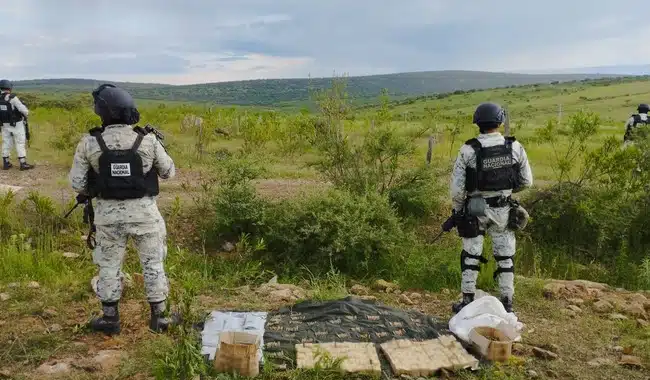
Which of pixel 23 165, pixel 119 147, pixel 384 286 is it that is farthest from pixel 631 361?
pixel 23 165

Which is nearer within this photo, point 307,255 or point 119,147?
point 119,147

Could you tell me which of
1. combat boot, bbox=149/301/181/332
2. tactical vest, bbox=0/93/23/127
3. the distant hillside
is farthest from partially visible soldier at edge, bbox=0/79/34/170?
the distant hillside

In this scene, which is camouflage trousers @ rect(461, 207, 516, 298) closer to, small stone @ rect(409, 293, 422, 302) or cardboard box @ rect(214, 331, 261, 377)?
small stone @ rect(409, 293, 422, 302)

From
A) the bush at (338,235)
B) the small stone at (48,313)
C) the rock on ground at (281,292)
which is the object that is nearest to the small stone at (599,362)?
the rock on ground at (281,292)

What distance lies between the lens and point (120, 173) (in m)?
4.02

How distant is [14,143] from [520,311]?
989 centimetres

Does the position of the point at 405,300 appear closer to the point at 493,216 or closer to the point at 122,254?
the point at 493,216

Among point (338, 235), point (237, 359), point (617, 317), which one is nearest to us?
point (237, 359)

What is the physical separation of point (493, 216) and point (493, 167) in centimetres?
45

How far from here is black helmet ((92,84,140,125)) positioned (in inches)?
157

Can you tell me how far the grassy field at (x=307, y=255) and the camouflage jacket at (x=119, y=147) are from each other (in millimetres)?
615

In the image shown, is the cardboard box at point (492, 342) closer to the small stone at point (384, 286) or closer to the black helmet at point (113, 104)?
the small stone at point (384, 286)

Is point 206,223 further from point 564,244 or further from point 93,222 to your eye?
point 564,244

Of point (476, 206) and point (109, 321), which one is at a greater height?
point (476, 206)
